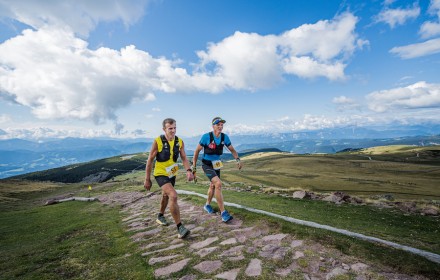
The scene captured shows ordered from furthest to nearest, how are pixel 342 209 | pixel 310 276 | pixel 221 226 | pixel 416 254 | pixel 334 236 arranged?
pixel 342 209 → pixel 221 226 → pixel 334 236 → pixel 416 254 → pixel 310 276

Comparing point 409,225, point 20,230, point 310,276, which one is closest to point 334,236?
point 310,276

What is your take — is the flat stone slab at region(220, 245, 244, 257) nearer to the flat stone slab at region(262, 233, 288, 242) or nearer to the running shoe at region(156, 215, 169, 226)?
the flat stone slab at region(262, 233, 288, 242)

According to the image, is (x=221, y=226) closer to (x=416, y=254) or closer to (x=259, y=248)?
(x=259, y=248)

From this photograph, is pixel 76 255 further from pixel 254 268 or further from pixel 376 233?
pixel 376 233

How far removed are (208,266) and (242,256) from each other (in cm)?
99

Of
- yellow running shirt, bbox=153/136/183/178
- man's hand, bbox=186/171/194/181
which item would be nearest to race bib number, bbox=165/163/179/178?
yellow running shirt, bbox=153/136/183/178

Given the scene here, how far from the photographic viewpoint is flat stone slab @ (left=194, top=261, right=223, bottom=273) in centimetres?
639

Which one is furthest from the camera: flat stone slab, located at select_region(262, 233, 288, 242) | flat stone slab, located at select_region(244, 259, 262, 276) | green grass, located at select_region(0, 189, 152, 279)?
flat stone slab, located at select_region(262, 233, 288, 242)

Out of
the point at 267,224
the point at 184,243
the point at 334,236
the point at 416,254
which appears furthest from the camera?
the point at 267,224

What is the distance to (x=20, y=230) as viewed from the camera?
14.6 metres

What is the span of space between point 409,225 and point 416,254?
17.0ft

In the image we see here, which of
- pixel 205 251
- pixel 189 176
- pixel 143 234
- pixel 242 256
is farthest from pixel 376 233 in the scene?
pixel 143 234

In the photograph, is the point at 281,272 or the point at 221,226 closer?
the point at 281,272

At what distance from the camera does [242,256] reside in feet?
22.9
